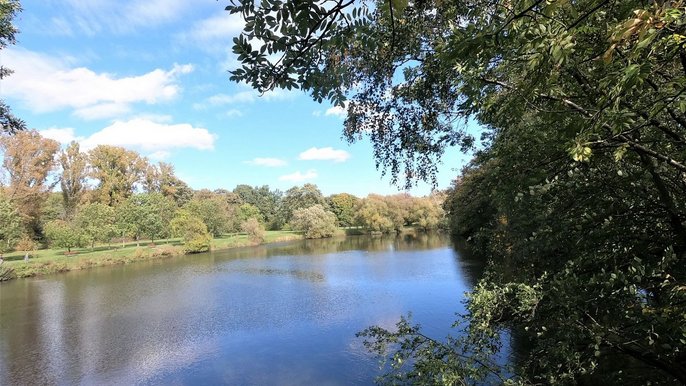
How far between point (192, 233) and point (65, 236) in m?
9.97

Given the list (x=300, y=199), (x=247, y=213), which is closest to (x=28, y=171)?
(x=247, y=213)

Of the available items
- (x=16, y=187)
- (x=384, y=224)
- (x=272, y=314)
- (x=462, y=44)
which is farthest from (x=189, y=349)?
(x=384, y=224)

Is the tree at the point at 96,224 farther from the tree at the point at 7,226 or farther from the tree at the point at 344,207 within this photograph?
the tree at the point at 344,207

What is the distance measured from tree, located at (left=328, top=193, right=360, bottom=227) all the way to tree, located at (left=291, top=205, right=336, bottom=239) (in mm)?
6638

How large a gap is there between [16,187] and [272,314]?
3130cm

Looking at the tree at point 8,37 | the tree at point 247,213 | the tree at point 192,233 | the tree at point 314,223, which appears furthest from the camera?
the tree at point 247,213

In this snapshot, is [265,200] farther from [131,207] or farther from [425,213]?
[131,207]

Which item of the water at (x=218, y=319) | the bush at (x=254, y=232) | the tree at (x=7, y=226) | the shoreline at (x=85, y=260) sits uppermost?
the tree at (x=7, y=226)

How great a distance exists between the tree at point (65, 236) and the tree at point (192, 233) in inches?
312

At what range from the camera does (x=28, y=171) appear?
35844 mm

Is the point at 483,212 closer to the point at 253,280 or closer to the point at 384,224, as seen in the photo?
the point at 253,280

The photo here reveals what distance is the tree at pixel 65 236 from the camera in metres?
32.6

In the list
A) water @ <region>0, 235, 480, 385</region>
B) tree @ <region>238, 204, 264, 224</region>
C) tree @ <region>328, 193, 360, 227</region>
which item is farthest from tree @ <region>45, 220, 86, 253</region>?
tree @ <region>328, 193, 360, 227</region>

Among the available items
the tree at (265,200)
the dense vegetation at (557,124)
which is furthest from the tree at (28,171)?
the dense vegetation at (557,124)
